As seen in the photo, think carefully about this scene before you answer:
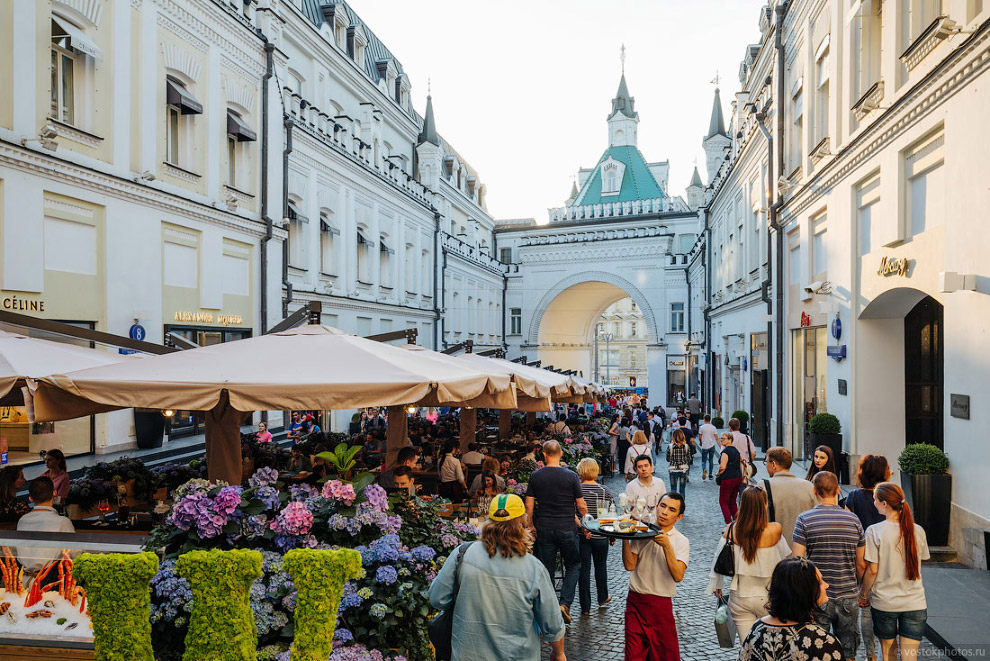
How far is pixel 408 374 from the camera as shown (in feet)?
19.0

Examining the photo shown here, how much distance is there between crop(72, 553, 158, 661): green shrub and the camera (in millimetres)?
4066

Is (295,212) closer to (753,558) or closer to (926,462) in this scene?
(926,462)

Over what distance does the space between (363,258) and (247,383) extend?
2146cm

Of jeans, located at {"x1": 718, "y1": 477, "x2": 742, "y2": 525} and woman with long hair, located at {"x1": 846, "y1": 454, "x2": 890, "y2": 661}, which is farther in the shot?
jeans, located at {"x1": 718, "y1": 477, "x2": 742, "y2": 525}

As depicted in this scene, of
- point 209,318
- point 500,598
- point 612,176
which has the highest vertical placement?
point 612,176

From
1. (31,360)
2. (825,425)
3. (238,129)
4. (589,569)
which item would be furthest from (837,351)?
(238,129)

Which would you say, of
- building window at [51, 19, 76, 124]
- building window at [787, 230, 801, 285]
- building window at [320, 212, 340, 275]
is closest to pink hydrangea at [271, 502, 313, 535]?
building window at [51, 19, 76, 124]

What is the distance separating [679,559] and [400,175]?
26.3m

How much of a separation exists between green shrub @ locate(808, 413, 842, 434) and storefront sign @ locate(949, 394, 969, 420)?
4.10 m

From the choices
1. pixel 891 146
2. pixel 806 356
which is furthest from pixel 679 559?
pixel 806 356

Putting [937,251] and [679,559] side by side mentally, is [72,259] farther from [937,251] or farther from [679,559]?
[937,251]

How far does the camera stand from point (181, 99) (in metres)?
15.7

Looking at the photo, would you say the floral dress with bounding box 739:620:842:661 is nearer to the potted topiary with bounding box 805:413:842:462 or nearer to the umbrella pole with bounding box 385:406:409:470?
the umbrella pole with bounding box 385:406:409:470

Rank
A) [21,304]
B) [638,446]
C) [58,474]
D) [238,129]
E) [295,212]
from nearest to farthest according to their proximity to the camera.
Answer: [58,474]
[638,446]
[21,304]
[238,129]
[295,212]
